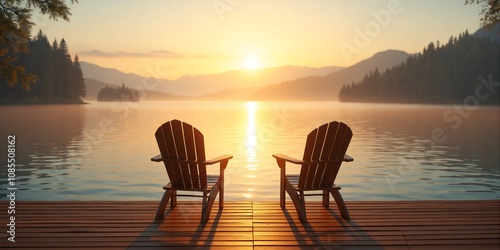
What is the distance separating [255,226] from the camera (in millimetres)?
5688

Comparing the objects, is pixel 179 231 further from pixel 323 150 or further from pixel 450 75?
pixel 450 75

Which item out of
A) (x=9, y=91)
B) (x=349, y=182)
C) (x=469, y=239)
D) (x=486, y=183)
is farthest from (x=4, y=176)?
(x=9, y=91)

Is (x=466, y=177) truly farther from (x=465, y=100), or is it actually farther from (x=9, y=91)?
(x=465, y=100)

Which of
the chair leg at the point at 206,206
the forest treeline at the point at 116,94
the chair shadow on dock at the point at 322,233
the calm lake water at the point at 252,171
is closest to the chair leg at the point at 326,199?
the chair shadow on dock at the point at 322,233

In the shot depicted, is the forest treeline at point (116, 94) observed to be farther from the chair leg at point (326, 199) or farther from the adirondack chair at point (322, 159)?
the adirondack chair at point (322, 159)

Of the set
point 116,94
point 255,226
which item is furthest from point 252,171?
point 116,94

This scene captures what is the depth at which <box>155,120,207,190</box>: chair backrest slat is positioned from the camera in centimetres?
592

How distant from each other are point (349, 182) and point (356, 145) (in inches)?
422

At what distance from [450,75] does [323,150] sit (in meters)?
145

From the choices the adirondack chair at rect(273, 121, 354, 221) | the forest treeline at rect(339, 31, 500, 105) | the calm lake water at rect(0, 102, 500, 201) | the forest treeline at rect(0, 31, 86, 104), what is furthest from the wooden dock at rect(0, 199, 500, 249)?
the forest treeline at rect(339, 31, 500, 105)

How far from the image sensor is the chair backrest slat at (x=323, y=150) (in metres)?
5.98

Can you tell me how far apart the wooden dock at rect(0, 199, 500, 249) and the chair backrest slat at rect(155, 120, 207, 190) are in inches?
21.8

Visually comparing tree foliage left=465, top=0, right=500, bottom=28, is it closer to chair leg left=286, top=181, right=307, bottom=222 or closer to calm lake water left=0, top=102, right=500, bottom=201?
calm lake water left=0, top=102, right=500, bottom=201

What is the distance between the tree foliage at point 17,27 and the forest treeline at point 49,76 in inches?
3414
